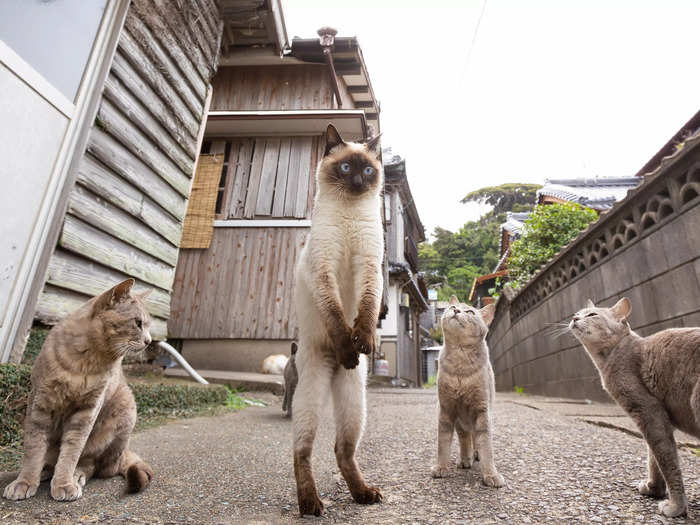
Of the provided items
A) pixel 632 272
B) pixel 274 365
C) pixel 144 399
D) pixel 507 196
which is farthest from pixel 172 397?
pixel 507 196

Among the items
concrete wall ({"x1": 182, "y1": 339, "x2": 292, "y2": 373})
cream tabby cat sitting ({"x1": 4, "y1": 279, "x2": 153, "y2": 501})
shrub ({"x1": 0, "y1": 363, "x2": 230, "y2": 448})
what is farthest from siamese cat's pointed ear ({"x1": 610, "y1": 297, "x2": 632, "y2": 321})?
concrete wall ({"x1": 182, "y1": 339, "x2": 292, "y2": 373})

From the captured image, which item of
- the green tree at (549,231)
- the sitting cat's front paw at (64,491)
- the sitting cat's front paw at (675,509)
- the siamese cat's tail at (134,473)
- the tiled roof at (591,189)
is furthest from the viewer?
the tiled roof at (591,189)

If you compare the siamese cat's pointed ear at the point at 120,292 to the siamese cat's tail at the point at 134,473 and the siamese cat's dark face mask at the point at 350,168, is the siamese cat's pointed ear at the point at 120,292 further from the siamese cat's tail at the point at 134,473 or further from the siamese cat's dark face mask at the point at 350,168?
the siamese cat's dark face mask at the point at 350,168

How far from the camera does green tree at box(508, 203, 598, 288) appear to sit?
361 inches

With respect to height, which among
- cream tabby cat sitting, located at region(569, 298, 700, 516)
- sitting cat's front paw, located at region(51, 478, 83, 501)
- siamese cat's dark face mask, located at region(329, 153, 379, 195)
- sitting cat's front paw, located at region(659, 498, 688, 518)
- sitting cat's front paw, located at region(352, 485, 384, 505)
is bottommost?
sitting cat's front paw, located at region(51, 478, 83, 501)

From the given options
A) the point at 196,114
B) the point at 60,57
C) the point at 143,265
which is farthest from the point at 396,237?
the point at 60,57

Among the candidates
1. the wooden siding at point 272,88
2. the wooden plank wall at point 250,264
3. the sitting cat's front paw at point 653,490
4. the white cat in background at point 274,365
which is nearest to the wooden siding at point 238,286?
the wooden plank wall at point 250,264

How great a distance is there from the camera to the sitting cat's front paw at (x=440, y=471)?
204cm

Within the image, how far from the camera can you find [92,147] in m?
3.50

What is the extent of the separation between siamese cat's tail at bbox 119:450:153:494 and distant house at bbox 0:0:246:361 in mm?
1413

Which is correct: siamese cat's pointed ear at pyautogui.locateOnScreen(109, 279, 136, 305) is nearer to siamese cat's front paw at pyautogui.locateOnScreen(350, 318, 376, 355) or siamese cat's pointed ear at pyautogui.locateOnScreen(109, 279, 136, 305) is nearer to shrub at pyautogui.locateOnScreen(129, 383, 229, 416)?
siamese cat's front paw at pyautogui.locateOnScreen(350, 318, 376, 355)

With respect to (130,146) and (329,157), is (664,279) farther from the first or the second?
(130,146)

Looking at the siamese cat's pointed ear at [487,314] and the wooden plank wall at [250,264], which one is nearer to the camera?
the siamese cat's pointed ear at [487,314]

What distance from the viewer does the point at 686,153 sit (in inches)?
141
